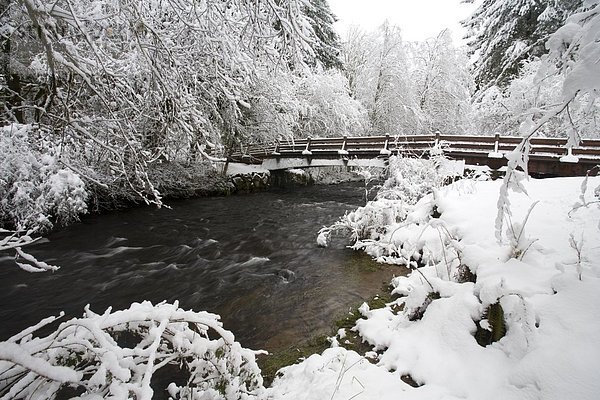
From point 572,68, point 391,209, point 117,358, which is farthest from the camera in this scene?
point 391,209

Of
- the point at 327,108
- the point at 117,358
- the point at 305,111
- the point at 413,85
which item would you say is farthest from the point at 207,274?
the point at 413,85

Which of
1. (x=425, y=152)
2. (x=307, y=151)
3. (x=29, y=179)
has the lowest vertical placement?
(x=29, y=179)

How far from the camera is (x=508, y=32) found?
55.4ft

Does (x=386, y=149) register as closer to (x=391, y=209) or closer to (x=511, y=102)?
(x=511, y=102)

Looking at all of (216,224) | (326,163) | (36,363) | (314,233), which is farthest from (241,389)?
(326,163)

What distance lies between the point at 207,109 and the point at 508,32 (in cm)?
1837

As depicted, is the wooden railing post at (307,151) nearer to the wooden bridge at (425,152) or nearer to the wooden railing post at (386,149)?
the wooden bridge at (425,152)

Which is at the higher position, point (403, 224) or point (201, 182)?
point (403, 224)

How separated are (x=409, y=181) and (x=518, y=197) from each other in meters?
4.14

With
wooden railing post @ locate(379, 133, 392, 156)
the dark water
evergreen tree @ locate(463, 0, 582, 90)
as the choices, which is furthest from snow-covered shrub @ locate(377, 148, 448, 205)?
evergreen tree @ locate(463, 0, 582, 90)

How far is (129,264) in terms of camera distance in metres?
7.20

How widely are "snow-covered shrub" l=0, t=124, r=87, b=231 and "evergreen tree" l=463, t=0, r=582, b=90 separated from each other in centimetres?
1931

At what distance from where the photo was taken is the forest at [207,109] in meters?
1.69

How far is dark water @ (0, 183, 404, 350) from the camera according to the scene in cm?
506
